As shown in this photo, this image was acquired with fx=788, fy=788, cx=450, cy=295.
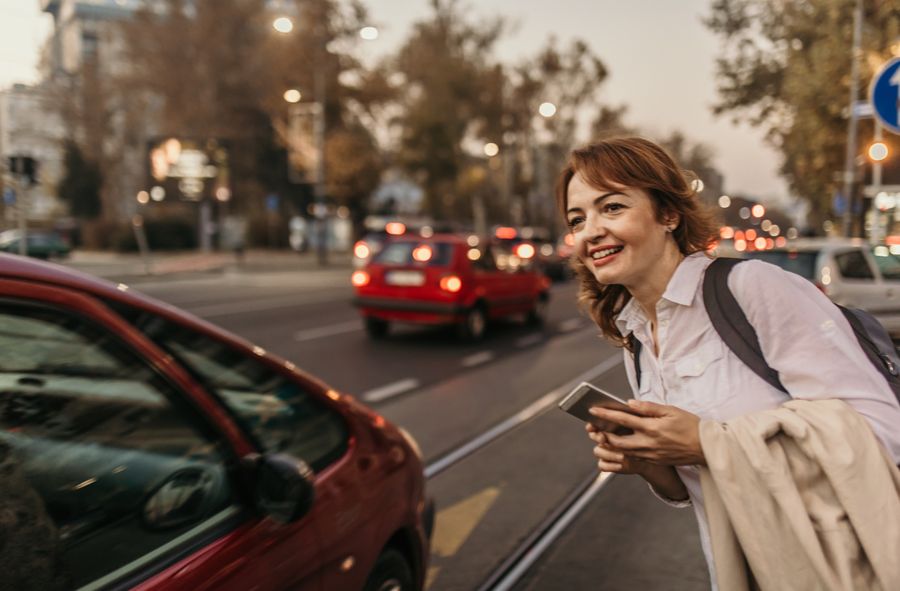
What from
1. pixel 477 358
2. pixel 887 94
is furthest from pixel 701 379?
pixel 477 358

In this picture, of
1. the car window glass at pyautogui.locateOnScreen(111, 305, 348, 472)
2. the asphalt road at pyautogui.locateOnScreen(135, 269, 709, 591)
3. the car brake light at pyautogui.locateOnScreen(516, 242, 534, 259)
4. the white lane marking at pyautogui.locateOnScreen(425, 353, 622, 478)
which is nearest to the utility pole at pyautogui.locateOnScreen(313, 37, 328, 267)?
the car brake light at pyautogui.locateOnScreen(516, 242, 534, 259)

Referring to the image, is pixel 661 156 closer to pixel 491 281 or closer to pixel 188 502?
pixel 188 502

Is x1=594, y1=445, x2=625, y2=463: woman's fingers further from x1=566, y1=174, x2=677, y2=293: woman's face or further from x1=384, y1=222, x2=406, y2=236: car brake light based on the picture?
x1=384, y1=222, x2=406, y2=236: car brake light

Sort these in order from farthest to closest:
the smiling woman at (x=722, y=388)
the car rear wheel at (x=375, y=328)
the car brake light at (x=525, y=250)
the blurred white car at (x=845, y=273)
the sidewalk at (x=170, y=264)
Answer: the sidewalk at (x=170, y=264) < the car brake light at (x=525, y=250) < the car rear wheel at (x=375, y=328) < the blurred white car at (x=845, y=273) < the smiling woman at (x=722, y=388)

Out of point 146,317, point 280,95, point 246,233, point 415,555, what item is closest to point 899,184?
point 415,555

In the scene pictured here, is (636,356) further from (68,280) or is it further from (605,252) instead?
(68,280)

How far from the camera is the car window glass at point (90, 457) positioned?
5.08 feet

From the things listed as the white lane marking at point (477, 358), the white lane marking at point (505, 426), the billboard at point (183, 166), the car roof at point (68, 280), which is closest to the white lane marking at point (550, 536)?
the white lane marking at point (505, 426)

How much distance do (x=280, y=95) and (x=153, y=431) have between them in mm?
38885

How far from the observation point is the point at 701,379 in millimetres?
1513

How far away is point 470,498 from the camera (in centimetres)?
468

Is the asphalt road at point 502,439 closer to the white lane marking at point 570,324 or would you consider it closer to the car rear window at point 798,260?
the white lane marking at point 570,324

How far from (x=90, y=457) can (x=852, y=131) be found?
19420 millimetres

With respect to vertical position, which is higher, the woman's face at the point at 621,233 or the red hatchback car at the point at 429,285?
the woman's face at the point at 621,233
